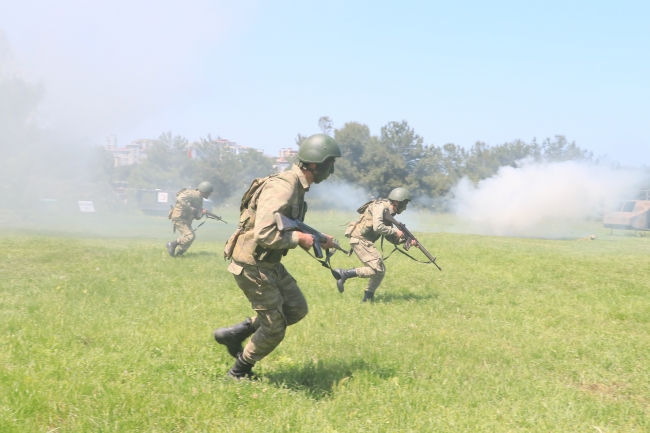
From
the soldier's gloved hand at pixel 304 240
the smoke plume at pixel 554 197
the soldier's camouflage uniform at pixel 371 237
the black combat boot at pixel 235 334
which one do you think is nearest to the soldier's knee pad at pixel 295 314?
the black combat boot at pixel 235 334

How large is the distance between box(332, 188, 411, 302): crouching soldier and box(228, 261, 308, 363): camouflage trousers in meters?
4.13

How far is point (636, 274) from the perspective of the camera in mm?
13234

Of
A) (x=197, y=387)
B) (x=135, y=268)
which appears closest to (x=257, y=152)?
(x=135, y=268)

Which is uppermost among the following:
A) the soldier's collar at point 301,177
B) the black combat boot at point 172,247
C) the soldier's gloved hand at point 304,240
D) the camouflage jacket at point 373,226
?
the soldier's collar at point 301,177

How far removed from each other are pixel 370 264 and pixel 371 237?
2.03 ft

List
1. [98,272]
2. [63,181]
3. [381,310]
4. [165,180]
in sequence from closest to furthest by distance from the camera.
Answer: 1. [381,310]
2. [98,272]
3. [63,181]
4. [165,180]

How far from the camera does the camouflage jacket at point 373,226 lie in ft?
32.4

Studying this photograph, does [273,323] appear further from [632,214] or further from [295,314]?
[632,214]

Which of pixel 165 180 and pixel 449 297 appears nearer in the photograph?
pixel 449 297

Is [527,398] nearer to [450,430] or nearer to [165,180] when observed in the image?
[450,430]

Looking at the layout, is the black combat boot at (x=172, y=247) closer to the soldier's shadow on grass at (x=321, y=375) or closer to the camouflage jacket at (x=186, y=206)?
the camouflage jacket at (x=186, y=206)

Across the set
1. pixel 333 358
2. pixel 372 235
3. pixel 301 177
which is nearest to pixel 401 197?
pixel 372 235

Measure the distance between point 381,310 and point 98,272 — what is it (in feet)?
19.3

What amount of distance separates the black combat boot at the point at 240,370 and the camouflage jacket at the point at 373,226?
4850 millimetres
